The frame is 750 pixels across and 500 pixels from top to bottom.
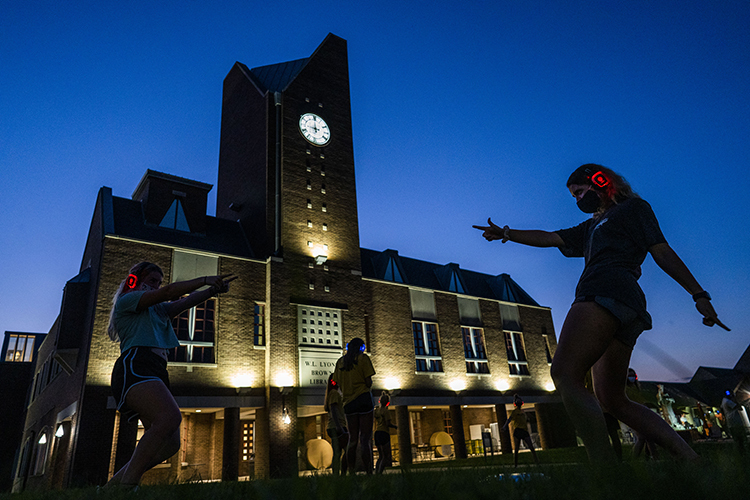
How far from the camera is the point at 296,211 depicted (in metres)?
22.6

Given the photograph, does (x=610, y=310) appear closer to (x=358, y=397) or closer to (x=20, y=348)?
(x=358, y=397)

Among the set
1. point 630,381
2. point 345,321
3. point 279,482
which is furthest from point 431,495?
point 345,321

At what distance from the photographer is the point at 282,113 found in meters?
23.9

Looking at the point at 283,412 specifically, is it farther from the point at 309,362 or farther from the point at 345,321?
the point at 345,321

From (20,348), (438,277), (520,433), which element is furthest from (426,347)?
(20,348)

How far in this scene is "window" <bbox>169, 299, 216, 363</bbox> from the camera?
714 inches

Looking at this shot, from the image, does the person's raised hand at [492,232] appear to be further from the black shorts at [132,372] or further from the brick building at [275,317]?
the brick building at [275,317]

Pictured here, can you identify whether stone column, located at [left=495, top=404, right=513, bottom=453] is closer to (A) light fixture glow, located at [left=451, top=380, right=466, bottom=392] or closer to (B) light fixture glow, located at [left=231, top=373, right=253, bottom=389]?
(A) light fixture glow, located at [left=451, top=380, right=466, bottom=392]

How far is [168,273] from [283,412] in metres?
6.99

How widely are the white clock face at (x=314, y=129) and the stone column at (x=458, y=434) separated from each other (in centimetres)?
1535

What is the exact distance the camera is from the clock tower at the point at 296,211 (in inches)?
776

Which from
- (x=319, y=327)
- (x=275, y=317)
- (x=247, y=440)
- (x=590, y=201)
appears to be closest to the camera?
(x=590, y=201)

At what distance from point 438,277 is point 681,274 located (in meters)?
26.6

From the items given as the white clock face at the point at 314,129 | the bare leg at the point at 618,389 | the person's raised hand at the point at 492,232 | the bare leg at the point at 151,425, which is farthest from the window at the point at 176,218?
the bare leg at the point at 618,389
